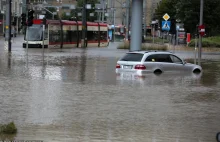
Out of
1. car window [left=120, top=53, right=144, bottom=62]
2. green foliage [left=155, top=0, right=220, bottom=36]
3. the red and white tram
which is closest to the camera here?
car window [left=120, top=53, right=144, bottom=62]

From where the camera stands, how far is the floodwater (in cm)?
1233

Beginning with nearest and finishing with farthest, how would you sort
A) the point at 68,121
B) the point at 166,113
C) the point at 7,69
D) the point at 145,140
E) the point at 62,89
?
the point at 145,140, the point at 68,121, the point at 166,113, the point at 62,89, the point at 7,69

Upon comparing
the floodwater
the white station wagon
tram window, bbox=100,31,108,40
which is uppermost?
tram window, bbox=100,31,108,40

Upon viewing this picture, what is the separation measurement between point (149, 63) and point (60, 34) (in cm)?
3892

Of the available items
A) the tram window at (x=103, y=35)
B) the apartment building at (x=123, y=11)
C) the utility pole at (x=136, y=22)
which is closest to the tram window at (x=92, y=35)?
the tram window at (x=103, y=35)

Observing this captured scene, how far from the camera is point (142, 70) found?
28.9 m

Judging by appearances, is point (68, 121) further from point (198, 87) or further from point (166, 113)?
point (198, 87)

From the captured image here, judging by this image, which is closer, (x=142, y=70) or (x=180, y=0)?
(x=142, y=70)

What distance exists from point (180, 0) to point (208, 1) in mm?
4235

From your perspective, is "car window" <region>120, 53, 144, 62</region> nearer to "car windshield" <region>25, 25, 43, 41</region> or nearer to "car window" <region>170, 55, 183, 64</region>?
"car window" <region>170, 55, 183, 64</region>

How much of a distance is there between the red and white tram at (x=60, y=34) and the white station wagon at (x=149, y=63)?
3239 cm

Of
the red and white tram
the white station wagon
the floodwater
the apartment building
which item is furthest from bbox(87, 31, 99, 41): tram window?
the floodwater

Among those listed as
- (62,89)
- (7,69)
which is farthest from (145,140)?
(7,69)

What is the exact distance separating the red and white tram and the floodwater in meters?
37.3
